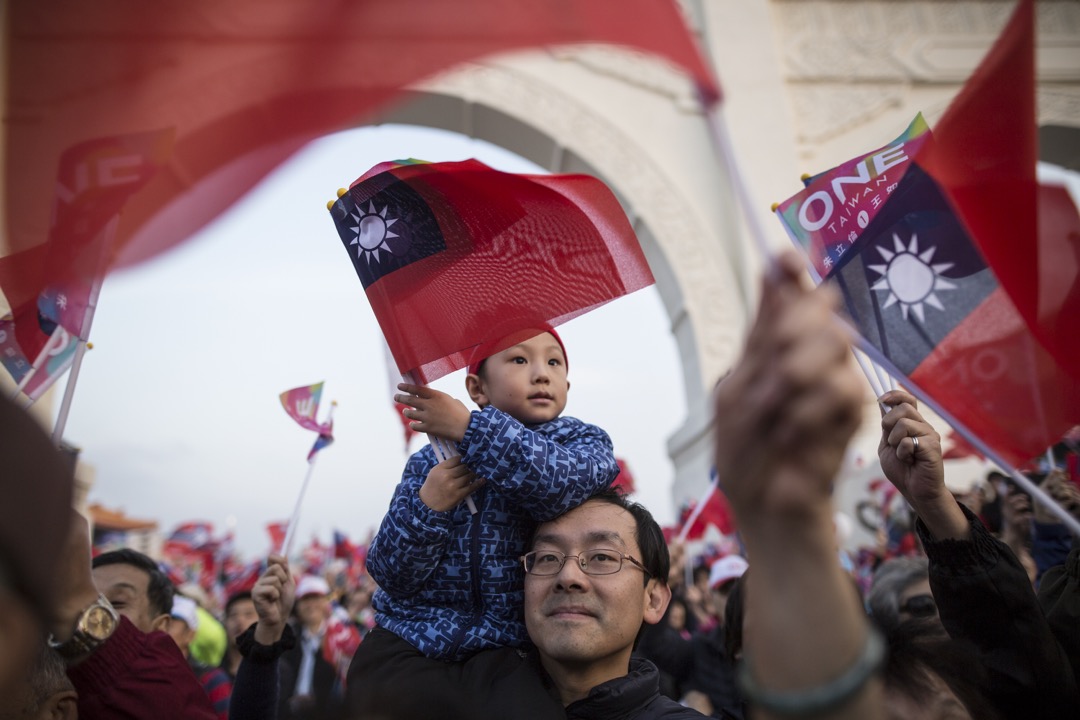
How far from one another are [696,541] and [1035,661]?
5692mm

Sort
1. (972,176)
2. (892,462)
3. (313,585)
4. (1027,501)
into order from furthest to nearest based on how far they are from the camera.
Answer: (313,585)
(1027,501)
(972,176)
(892,462)

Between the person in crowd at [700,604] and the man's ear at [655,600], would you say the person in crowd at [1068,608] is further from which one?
the person in crowd at [700,604]

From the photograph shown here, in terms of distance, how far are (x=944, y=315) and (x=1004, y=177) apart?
360 millimetres

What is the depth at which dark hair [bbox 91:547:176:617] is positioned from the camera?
2.24 m

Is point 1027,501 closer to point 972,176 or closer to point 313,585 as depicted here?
point 972,176

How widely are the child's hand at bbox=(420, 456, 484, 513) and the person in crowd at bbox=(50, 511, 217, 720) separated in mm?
588

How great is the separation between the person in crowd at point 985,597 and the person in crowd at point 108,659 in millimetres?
1483

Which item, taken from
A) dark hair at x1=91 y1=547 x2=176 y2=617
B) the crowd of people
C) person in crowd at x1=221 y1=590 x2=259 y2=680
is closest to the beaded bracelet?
the crowd of people

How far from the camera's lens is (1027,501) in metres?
2.73

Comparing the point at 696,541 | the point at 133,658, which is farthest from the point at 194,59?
the point at 696,541

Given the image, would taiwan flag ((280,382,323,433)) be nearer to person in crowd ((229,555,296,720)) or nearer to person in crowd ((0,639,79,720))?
person in crowd ((229,555,296,720))

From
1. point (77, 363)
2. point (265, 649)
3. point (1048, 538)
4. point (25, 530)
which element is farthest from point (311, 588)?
point (25, 530)

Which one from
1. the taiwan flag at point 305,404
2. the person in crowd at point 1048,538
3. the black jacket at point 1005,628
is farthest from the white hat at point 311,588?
the black jacket at point 1005,628

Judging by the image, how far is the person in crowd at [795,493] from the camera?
63 cm
